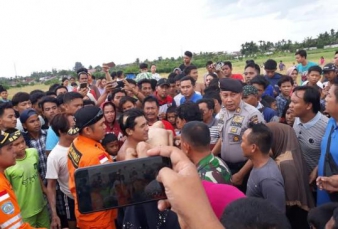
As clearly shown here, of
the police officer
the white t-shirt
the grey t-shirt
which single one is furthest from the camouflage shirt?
the white t-shirt

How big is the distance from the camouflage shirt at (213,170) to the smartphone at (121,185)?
1.05m

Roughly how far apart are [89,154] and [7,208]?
0.75 meters

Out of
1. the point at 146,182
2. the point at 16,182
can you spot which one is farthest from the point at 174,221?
the point at 16,182

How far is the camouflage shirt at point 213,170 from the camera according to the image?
2.38 meters

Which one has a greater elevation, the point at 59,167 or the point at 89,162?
the point at 89,162

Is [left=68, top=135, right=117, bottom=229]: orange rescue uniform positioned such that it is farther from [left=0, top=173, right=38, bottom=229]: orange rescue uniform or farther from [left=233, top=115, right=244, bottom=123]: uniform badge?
[left=233, top=115, right=244, bottom=123]: uniform badge

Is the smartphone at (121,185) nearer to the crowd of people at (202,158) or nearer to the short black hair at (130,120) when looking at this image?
the crowd of people at (202,158)

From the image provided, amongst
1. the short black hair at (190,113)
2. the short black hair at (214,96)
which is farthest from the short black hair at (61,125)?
the short black hair at (214,96)

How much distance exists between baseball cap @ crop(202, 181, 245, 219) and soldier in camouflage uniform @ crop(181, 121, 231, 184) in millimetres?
514

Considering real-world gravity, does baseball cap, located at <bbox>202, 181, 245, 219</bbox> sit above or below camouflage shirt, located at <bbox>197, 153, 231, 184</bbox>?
A: above

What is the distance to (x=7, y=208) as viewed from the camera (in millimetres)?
2271

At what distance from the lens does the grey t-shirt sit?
2.47 m

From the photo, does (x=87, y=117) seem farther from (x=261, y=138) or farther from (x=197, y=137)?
(x=261, y=138)

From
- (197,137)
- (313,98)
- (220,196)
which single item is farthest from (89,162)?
(313,98)
